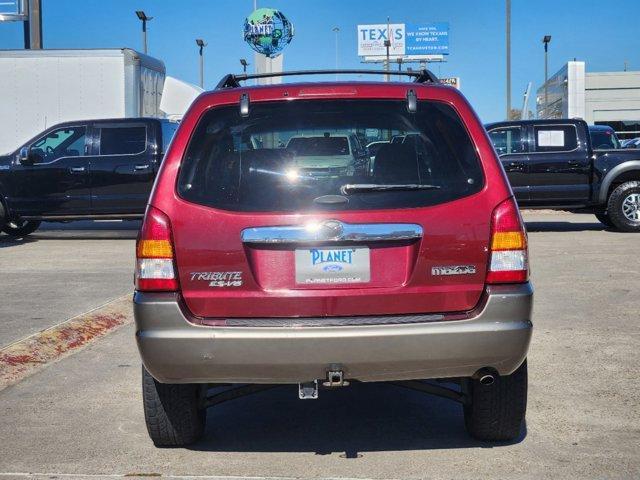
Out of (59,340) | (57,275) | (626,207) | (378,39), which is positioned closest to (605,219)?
(626,207)

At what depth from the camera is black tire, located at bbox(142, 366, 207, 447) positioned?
4.14 meters

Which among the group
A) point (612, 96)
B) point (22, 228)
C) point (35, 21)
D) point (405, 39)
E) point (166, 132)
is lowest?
point (22, 228)

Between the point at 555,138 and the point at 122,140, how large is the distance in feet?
23.6

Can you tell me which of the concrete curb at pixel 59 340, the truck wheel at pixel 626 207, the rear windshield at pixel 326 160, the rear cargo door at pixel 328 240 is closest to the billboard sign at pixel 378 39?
the truck wheel at pixel 626 207

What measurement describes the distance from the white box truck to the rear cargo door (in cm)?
1469

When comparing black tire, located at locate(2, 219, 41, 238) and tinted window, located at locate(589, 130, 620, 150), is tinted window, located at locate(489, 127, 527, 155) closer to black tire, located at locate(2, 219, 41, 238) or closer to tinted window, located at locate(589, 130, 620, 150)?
tinted window, located at locate(589, 130, 620, 150)

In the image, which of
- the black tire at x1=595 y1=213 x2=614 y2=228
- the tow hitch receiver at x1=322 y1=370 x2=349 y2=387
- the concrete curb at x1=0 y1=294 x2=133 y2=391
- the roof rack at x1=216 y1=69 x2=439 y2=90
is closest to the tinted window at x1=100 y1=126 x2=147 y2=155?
the concrete curb at x1=0 y1=294 x2=133 y2=391

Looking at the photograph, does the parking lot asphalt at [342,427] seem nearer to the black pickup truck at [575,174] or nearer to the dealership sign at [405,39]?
the black pickup truck at [575,174]

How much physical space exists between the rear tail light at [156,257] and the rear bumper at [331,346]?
0.05 metres

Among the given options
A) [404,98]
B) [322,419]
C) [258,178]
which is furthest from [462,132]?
[322,419]

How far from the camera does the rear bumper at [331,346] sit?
3.65 m

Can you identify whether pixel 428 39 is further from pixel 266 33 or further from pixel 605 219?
pixel 605 219

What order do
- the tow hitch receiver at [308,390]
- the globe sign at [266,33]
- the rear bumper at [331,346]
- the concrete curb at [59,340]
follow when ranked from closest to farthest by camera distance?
the rear bumper at [331,346], the tow hitch receiver at [308,390], the concrete curb at [59,340], the globe sign at [266,33]

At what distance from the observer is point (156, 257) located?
379cm
